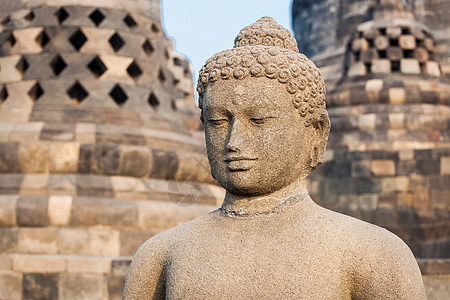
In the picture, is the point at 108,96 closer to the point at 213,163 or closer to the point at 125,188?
the point at 125,188

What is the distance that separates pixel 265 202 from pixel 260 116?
1.44 ft

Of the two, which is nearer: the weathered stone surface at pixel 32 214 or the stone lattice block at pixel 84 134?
the weathered stone surface at pixel 32 214

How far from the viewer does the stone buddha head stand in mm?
3271

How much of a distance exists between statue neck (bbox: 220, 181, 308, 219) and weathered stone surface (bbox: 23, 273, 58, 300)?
3.97 meters

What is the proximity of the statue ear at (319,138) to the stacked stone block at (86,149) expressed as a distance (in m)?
3.66

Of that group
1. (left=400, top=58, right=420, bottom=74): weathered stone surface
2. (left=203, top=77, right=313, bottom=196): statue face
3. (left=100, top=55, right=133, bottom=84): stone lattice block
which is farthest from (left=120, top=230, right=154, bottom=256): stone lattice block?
(left=400, top=58, right=420, bottom=74): weathered stone surface

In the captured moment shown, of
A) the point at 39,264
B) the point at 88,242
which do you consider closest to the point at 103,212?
the point at 88,242

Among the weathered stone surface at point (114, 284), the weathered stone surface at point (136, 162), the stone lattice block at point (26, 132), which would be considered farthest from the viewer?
the stone lattice block at point (26, 132)

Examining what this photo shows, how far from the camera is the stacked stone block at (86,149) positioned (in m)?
6.98

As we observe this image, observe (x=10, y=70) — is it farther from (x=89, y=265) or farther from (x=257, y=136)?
(x=257, y=136)

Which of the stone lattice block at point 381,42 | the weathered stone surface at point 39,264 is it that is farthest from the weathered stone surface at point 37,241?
the stone lattice block at point 381,42

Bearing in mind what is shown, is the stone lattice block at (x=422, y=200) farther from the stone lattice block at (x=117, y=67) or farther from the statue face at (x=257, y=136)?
the statue face at (x=257, y=136)

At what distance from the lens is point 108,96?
8.88 metres

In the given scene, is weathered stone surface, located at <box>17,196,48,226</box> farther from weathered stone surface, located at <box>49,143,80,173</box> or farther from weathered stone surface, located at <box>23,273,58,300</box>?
weathered stone surface, located at <box>23,273,58,300</box>
